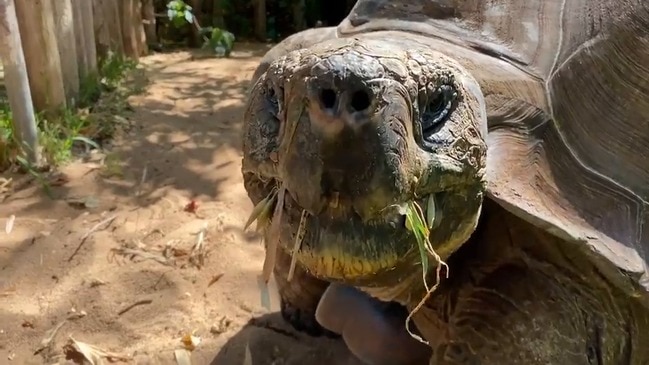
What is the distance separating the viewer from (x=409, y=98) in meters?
1.53

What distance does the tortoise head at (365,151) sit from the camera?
4.59 feet

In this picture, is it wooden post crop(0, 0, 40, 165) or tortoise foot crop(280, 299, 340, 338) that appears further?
wooden post crop(0, 0, 40, 165)

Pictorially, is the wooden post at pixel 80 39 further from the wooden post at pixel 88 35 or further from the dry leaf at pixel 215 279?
the dry leaf at pixel 215 279

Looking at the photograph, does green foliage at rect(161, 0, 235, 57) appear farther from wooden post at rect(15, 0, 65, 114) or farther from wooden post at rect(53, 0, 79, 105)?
wooden post at rect(15, 0, 65, 114)

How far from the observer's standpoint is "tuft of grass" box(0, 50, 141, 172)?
403 centimetres

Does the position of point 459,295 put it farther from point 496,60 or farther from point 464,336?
point 496,60

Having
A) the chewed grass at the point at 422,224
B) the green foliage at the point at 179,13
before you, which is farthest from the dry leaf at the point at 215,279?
the green foliage at the point at 179,13

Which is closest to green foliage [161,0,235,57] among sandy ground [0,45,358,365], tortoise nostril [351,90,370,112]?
sandy ground [0,45,358,365]

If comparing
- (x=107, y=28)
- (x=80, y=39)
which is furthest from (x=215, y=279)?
(x=107, y=28)

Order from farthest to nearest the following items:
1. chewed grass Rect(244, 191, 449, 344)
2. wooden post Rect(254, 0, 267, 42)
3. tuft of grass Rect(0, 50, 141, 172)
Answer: wooden post Rect(254, 0, 267, 42) < tuft of grass Rect(0, 50, 141, 172) < chewed grass Rect(244, 191, 449, 344)

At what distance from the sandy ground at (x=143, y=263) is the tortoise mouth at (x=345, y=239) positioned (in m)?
1.20

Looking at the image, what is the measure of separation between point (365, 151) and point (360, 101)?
0.09m

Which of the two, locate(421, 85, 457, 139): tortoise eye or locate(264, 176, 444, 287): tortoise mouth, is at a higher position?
locate(421, 85, 457, 139): tortoise eye

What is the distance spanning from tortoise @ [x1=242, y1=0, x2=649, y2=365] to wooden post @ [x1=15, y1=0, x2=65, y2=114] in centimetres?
242
